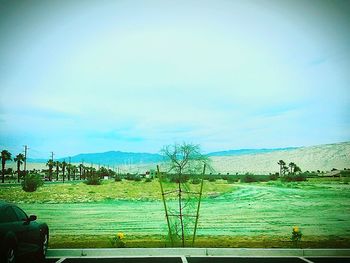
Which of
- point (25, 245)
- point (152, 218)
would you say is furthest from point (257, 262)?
point (152, 218)

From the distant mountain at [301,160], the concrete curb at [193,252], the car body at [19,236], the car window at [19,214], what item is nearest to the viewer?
the car body at [19,236]

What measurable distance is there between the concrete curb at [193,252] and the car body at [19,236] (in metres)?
0.95

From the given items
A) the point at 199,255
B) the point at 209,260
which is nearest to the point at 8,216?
the point at 209,260

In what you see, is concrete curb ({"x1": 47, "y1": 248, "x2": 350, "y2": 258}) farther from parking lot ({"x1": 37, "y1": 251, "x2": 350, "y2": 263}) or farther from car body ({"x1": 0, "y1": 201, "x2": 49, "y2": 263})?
car body ({"x1": 0, "y1": 201, "x2": 49, "y2": 263})

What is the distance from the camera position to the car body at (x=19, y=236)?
8148 millimetres

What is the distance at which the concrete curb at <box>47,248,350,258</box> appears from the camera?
11.3 meters

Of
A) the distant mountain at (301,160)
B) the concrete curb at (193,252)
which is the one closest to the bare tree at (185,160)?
the concrete curb at (193,252)

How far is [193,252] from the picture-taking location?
11625 mm

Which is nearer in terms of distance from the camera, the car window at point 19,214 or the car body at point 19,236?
the car body at point 19,236

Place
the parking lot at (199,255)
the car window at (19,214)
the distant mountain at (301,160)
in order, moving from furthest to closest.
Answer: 1. the distant mountain at (301,160)
2. the parking lot at (199,255)
3. the car window at (19,214)

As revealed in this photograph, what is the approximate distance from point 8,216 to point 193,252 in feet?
17.9

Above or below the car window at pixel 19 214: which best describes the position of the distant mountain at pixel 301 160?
above

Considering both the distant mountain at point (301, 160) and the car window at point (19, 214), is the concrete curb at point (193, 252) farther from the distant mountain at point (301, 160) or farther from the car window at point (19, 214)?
the distant mountain at point (301, 160)

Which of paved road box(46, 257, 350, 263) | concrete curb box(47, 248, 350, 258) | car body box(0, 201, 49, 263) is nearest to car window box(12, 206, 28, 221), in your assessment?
car body box(0, 201, 49, 263)
